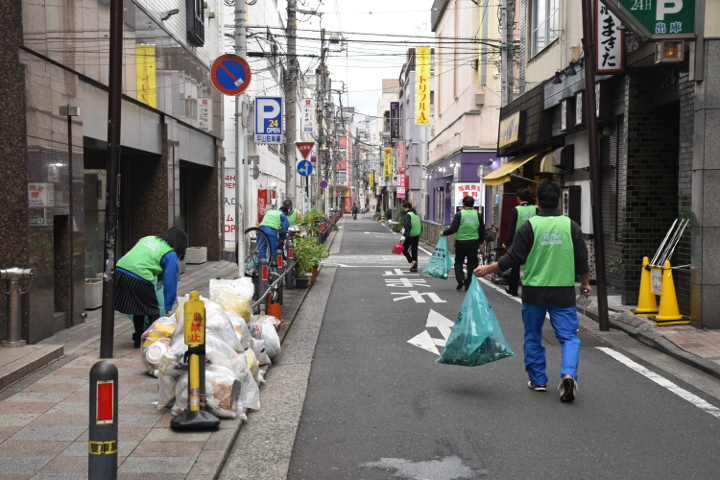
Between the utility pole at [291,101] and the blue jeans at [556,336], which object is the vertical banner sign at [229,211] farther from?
the blue jeans at [556,336]

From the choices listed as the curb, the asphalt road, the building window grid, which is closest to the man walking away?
the building window grid

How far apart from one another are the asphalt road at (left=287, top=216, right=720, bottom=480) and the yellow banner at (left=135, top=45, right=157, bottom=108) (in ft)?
22.9

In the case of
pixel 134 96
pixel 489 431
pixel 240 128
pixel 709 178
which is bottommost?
pixel 489 431

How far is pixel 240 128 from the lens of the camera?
10844 mm

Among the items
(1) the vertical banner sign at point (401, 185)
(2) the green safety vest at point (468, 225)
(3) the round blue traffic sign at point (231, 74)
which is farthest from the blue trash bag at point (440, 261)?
(1) the vertical banner sign at point (401, 185)

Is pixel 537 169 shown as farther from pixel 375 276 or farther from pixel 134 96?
pixel 134 96

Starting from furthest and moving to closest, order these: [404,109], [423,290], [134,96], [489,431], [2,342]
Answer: [404,109], [423,290], [134,96], [2,342], [489,431]

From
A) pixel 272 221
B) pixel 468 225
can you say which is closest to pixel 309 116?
pixel 272 221

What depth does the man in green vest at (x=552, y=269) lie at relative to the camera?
19.6 feet

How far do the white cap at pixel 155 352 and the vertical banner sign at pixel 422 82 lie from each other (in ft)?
110

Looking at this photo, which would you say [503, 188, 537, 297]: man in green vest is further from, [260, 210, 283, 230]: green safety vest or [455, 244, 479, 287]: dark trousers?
[260, 210, 283, 230]: green safety vest

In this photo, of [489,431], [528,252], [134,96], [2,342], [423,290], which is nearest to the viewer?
[489,431]

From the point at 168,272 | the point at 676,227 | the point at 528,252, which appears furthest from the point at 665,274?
the point at 168,272

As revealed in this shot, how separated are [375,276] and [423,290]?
10.3 feet
